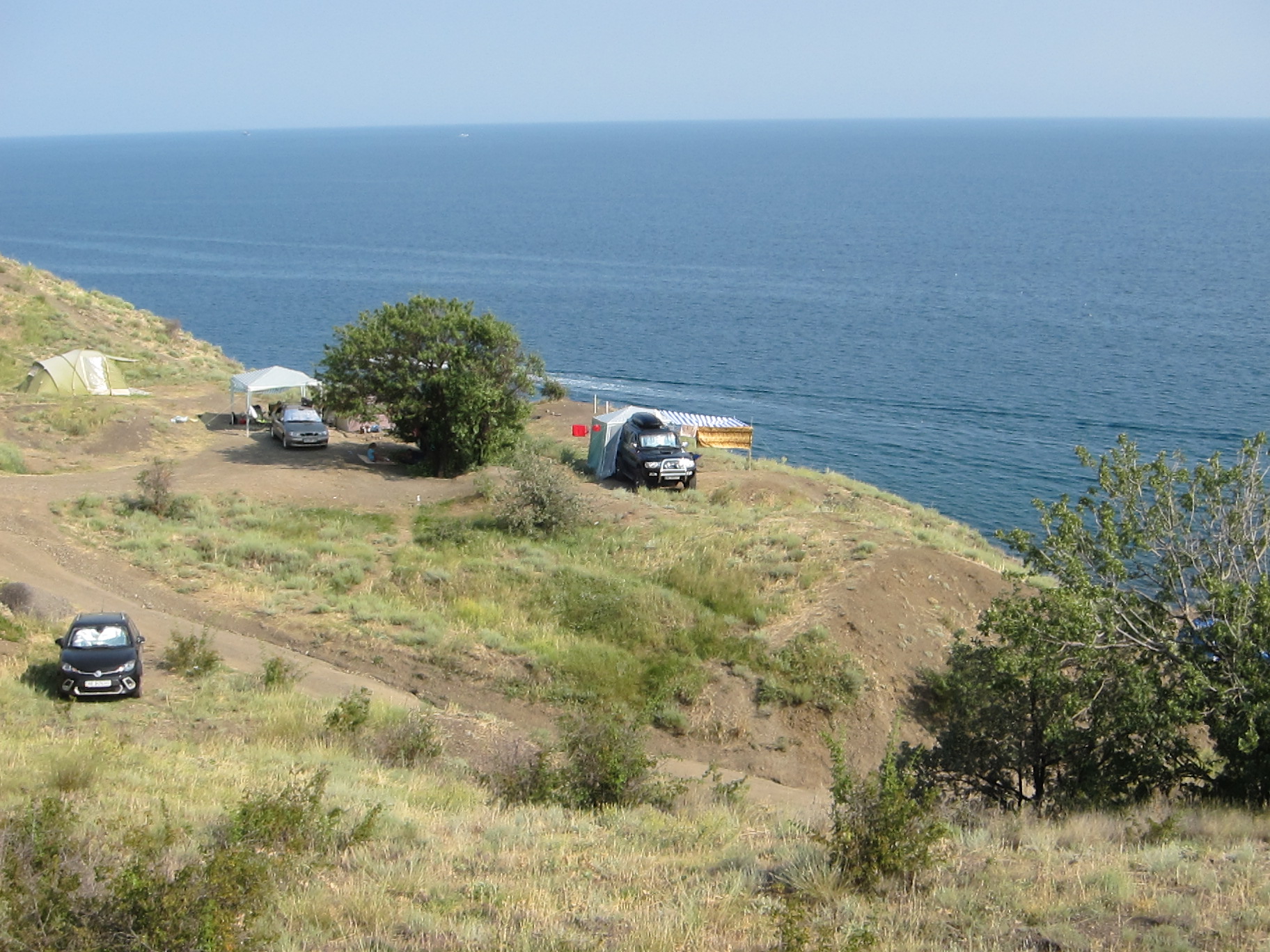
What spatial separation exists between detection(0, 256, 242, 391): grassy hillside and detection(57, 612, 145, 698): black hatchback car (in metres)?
27.5

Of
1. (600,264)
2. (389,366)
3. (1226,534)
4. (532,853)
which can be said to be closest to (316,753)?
(532,853)

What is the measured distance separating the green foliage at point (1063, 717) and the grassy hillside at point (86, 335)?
36.7 metres

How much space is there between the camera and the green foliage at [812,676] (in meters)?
19.7

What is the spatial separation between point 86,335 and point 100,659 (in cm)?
3536

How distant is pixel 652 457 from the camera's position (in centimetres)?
3050

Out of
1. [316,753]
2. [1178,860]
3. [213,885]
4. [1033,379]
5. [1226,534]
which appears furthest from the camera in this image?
[1033,379]

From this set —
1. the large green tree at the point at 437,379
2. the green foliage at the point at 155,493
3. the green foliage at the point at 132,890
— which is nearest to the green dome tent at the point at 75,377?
the large green tree at the point at 437,379

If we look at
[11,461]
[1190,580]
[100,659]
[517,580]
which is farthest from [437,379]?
[1190,580]

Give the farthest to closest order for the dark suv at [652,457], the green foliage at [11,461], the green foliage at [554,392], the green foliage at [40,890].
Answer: the green foliage at [554,392] < the green foliage at [11,461] < the dark suv at [652,457] < the green foliage at [40,890]

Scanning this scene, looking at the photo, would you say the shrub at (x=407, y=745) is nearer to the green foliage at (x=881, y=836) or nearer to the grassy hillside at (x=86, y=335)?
the green foliage at (x=881, y=836)

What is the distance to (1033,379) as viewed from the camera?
55531 mm

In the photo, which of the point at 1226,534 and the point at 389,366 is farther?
the point at 389,366

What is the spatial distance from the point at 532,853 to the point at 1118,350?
58612mm

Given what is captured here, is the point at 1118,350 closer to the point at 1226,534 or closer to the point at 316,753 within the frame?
the point at 1226,534
